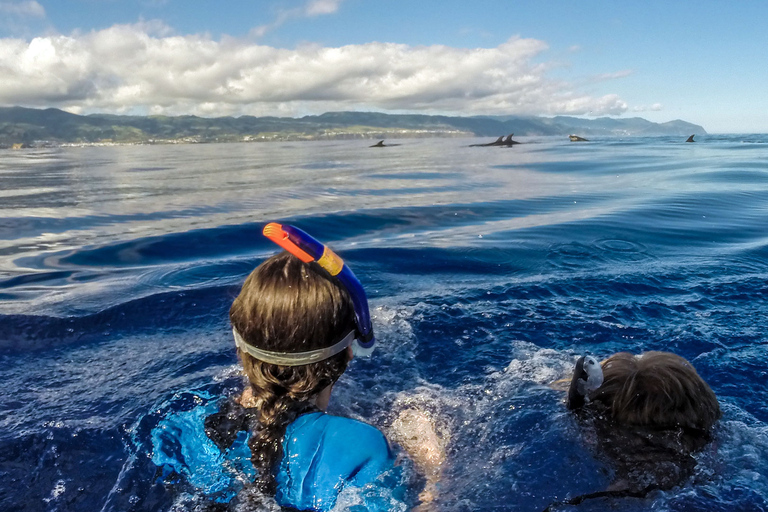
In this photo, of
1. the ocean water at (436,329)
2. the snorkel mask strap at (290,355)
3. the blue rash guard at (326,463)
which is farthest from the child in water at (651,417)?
the snorkel mask strap at (290,355)

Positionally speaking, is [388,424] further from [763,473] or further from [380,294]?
[380,294]

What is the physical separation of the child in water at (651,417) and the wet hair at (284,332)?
1650 millimetres

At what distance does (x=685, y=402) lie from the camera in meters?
3.13

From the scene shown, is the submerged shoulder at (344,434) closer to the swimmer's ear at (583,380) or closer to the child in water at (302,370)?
the child in water at (302,370)

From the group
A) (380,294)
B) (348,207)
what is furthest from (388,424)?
(348,207)

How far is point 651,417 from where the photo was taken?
A: 3086 millimetres

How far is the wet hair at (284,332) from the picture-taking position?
231 centimetres

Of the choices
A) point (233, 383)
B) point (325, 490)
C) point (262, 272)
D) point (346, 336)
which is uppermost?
point (262, 272)

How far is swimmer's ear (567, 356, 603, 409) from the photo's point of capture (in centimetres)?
308

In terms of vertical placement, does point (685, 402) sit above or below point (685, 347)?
above

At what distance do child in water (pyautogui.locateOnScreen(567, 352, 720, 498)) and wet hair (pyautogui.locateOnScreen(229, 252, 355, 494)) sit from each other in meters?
1.65

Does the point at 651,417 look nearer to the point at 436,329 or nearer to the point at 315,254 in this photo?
the point at 315,254

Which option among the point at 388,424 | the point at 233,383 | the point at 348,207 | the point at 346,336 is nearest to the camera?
the point at 346,336

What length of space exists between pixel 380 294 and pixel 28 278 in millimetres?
5651
